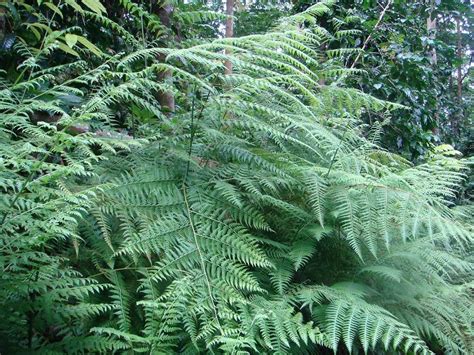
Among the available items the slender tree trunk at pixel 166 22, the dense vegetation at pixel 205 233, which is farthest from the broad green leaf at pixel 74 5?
the slender tree trunk at pixel 166 22

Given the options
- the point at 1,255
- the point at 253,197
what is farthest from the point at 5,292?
the point at 253,197

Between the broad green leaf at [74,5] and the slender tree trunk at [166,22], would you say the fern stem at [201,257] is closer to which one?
the broad green leaf at [74,5]

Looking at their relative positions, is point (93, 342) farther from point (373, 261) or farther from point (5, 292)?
point (373, 261)

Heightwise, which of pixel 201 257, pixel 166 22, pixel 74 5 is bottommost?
pixel 201 257

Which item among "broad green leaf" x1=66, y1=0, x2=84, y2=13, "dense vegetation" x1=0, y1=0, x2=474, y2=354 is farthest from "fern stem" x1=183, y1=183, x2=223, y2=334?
"broad green leaf" x1=66, y1=0, x2=84, y2=13

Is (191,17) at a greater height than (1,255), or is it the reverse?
(191,17)

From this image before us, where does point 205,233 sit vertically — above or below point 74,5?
below

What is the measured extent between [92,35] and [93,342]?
6.37ft

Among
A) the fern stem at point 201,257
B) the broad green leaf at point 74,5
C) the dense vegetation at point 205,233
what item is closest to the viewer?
the dense vegetation at point 205,233

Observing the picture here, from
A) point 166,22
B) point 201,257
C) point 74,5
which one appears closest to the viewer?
point 201,257

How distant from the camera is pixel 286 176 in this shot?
56.1 inches

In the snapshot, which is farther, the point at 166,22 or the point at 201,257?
the point at 166,22

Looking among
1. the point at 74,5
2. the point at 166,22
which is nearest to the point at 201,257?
the point at 74,5

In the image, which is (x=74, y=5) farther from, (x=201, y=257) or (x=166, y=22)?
(x=166, y=22)
